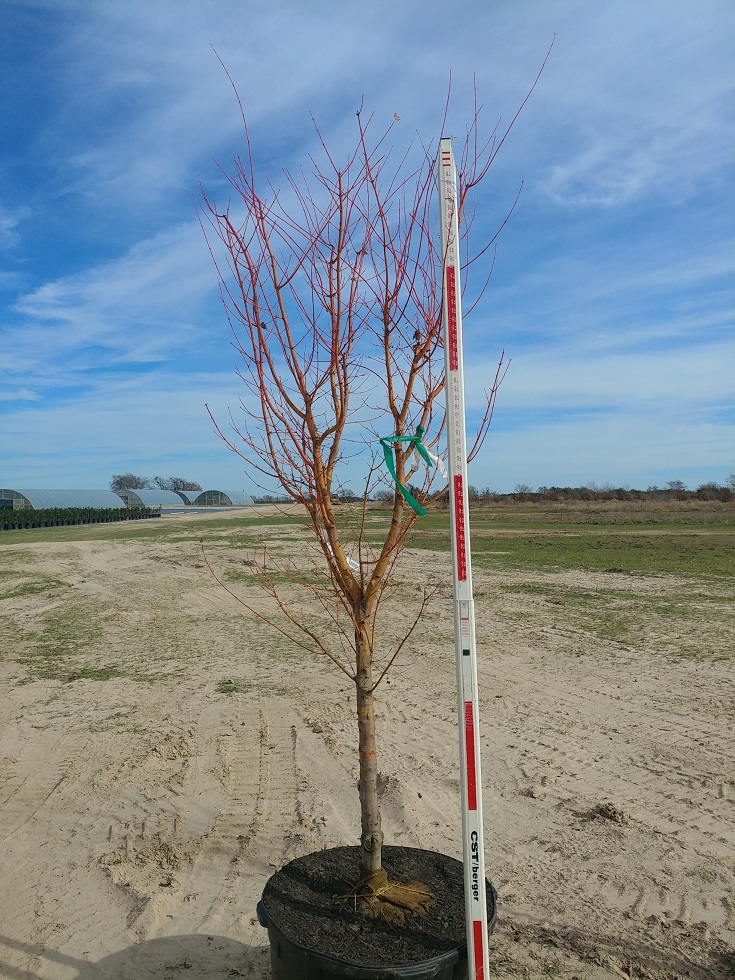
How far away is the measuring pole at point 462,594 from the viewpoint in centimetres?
238

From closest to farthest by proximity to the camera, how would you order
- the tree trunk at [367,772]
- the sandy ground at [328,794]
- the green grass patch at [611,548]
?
the tree trunk at [367,772] < the sandy ground at [328,794] < the green grass patch at [611,548]

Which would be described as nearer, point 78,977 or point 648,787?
point 78,977

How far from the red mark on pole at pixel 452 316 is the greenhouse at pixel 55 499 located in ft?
200

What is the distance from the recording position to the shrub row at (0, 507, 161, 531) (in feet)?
151

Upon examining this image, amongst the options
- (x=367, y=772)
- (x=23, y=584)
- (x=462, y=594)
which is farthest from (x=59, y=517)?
(x=462, y=594)

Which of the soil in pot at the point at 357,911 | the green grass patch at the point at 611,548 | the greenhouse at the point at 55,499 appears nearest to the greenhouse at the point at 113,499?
the greenhouse at the point at 55,499

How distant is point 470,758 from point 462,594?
55cm

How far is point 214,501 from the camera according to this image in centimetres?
9081

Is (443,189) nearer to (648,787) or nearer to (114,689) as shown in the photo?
(648,787)

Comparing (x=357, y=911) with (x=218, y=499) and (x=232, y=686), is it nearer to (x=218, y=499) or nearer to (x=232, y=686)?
→ (x=232, y=686)

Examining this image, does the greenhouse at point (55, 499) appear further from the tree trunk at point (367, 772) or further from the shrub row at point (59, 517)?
the tree trunk at point (367, 772)

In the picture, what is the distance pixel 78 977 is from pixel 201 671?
19.1ft

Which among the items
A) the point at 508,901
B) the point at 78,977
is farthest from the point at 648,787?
the point at 78,977

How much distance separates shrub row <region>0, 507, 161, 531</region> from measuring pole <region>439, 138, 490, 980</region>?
1873 inches
